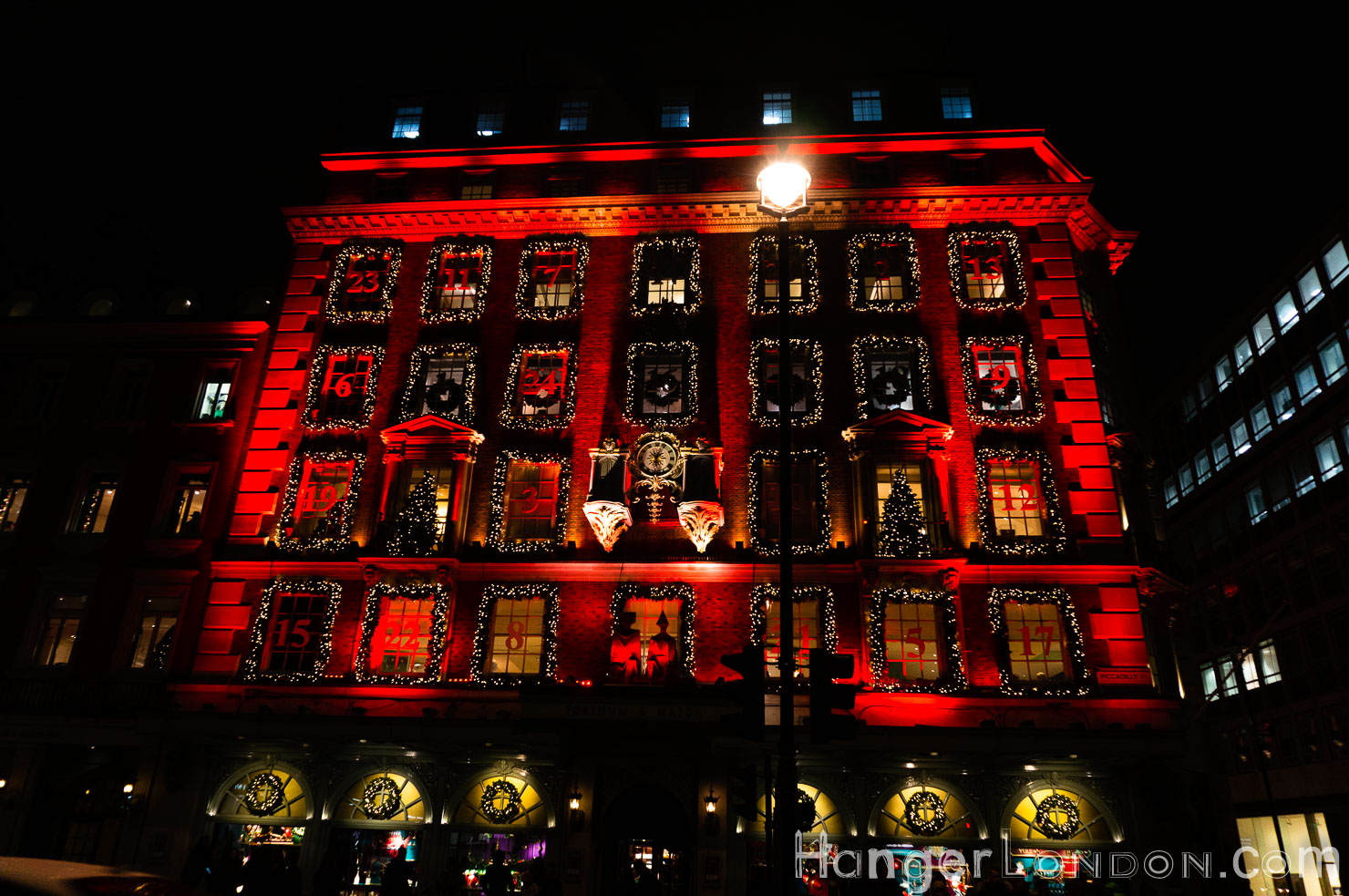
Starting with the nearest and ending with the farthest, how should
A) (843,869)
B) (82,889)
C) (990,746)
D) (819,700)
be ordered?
(82,889)
(819,700)
(990,746)
(843,869)

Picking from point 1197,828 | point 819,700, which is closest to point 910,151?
point 1197,828

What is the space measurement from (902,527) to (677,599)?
6646mm

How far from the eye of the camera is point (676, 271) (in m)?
30.5

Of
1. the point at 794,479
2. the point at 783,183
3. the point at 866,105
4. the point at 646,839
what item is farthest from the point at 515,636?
the point at 866,105

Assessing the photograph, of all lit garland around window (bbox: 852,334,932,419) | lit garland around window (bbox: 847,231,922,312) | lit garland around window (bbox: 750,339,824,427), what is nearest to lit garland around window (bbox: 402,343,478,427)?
lit garland around window (bbox: 750,339,824,427)

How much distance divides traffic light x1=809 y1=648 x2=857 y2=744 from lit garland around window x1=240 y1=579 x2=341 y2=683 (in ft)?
59.0

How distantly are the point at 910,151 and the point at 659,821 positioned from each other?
76.9 ft

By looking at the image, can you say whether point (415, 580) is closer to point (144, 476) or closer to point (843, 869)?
point (144, 476)

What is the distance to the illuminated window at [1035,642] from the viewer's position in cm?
2412

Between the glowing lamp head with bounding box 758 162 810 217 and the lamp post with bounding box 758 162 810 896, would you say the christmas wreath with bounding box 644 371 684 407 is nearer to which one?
the lamp post with bounding box 758 162 810 896

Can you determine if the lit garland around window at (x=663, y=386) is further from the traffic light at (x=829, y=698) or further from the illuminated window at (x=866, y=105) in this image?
the traffic light at (x=829, y=698)

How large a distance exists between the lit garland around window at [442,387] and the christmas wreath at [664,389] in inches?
222

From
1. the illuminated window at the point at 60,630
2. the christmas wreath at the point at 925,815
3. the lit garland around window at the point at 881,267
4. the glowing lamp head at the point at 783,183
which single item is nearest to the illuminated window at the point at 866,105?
the lit garland around window at the point at 881,267

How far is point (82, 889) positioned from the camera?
749 cm
